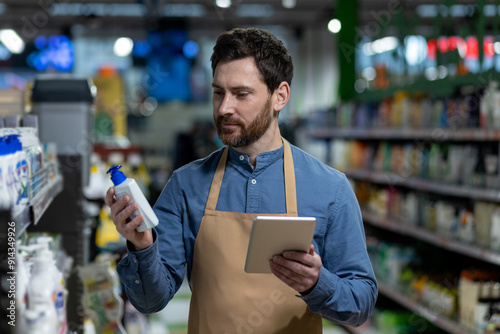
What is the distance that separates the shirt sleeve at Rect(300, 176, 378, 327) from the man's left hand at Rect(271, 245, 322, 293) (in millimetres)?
65

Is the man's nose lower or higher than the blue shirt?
higher

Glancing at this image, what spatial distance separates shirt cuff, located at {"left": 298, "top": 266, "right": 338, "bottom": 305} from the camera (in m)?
1.79

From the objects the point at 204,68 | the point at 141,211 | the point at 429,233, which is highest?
the point at 204,68

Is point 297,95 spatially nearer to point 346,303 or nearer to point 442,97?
point 442,97

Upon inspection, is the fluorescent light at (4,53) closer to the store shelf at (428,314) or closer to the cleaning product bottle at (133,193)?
the store shelf at (428,314)

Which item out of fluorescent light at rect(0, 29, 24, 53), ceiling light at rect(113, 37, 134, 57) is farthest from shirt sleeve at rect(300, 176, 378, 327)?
ceiling light at rect(113, 37, 134, 57)

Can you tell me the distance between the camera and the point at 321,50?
15266mm

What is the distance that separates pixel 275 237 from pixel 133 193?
39 centimetres

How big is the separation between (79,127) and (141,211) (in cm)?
226

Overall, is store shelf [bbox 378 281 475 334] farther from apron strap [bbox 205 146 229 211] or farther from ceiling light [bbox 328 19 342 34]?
ceiling light [bbox 328 19 342 34]

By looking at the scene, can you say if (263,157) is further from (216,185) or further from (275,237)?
(275,237)

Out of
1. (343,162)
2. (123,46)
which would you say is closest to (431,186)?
(343,162)

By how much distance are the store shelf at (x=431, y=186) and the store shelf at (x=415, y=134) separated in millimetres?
363

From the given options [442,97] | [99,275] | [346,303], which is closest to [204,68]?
[442,97]
